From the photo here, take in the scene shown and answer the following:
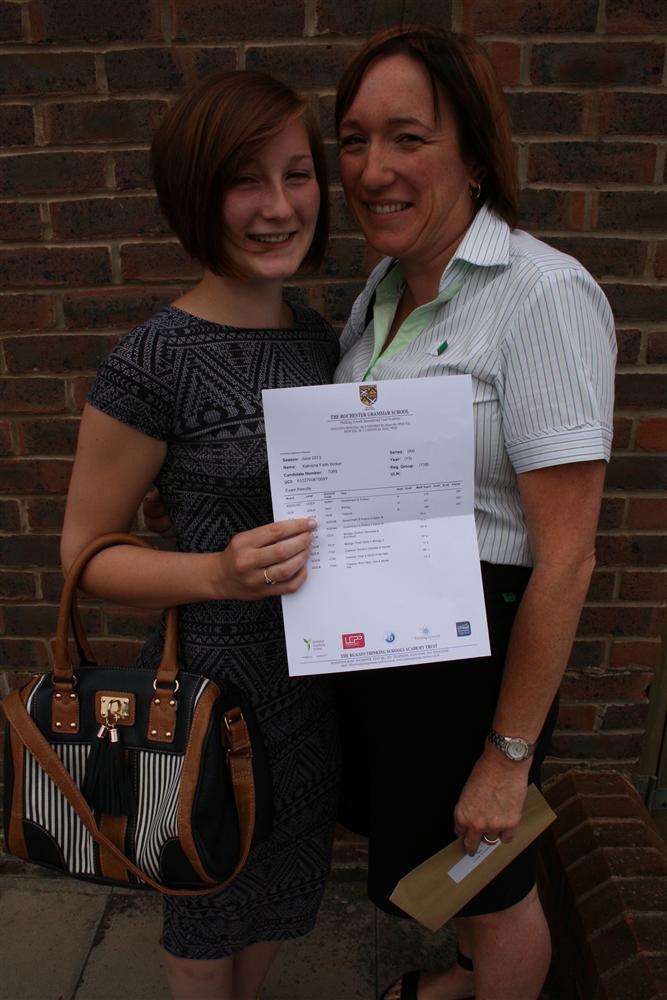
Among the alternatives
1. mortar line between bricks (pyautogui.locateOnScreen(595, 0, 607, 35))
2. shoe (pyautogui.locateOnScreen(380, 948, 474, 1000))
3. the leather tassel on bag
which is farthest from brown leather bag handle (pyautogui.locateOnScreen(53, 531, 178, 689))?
mortar line between bricks (pyautogui.locateOnScreen(595, 0, 607, 35))

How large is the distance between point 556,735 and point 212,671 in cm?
130

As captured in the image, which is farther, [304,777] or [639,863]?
[639,863]

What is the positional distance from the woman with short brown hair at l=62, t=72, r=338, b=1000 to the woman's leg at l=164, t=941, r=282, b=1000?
161 mm

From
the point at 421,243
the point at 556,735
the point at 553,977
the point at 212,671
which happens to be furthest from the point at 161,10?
the point at 553,977

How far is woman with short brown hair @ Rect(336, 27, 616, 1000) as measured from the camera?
3.82ft

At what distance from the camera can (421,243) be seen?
52.1 inches

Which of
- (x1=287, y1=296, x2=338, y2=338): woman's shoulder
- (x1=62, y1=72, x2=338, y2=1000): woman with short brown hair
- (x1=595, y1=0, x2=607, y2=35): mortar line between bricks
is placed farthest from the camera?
(x1=595, y1=0, x2=607, y2=35): mortar line between bricks

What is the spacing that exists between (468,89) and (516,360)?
1.53ft

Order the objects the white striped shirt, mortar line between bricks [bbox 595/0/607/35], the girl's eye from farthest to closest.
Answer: mortar line between bricks [bbox 595/0/607/35], the girl's eye, the white striped shirt

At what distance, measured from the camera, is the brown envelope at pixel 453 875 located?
4.65 feet

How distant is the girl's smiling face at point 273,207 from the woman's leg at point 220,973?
1422 millimetres

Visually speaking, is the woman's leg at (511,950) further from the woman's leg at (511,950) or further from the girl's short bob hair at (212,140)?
the girl's short bob hair at (212,140)

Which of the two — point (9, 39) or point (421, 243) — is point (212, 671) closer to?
point (421, 243)

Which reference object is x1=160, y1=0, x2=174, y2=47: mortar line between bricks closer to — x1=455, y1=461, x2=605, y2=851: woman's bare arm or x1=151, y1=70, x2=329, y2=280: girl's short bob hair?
x1=151, y1=70, x2=329, y2=280: girl's short bob hair
